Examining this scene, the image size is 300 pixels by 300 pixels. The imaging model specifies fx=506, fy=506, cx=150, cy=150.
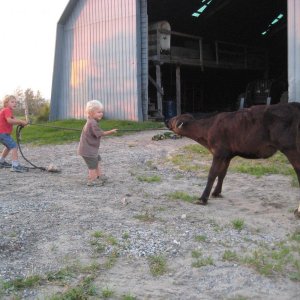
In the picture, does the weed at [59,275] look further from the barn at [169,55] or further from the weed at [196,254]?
the barn at [169,55]

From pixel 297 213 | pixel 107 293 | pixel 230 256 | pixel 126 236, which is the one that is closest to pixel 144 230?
pixel 126 236

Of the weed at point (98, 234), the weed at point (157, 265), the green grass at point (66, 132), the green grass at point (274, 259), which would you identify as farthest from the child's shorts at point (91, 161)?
the green grass at point (66, 132)

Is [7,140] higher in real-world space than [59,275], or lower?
higher

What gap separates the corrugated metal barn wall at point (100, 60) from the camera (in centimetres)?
1995

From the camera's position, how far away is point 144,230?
583cm

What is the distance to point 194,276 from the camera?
455cm

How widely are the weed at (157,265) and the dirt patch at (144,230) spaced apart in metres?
0.04

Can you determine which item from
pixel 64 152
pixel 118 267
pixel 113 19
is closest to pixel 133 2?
pixel 113 19

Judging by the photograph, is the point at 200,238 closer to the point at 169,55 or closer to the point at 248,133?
the point at 248,133

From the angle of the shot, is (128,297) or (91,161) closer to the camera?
(128,297)

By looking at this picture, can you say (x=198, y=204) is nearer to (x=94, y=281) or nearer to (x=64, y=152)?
(x=94, y=281)

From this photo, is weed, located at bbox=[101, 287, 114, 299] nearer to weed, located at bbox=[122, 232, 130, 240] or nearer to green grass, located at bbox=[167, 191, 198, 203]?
weed, located at bbox=[122, 232, 130, 240]

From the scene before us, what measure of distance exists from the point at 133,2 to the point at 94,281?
16.9 m

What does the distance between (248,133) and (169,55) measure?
1615cm
